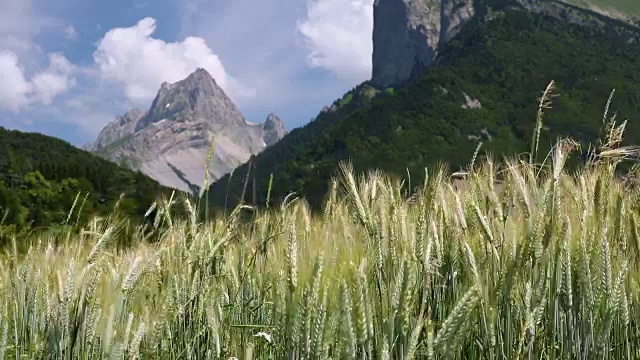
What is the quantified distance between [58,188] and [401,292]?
2024 inches

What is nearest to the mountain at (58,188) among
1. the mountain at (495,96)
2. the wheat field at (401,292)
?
the wheat field at (401,292)

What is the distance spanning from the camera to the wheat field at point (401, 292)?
1608mm

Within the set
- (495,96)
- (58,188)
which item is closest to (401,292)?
(58,188)

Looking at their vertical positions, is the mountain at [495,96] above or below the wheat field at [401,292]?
above

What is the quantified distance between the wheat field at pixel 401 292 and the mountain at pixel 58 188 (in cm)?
490

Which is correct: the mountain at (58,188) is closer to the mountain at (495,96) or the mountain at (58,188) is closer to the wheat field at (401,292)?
the wheat field at (401,292)

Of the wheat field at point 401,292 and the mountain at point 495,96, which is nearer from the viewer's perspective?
the wheat field at point 401,292

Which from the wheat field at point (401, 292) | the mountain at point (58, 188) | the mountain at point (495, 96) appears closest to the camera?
the wheat field at point (401, 292)

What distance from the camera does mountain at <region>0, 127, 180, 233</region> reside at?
18.9m

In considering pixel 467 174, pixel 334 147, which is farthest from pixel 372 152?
pixel 467 174

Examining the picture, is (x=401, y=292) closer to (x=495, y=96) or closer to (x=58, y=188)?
(x=58, y=188)

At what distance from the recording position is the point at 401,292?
1591 mm

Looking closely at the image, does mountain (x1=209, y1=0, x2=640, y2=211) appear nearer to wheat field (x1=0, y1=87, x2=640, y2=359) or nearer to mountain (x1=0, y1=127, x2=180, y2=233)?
mountain (x1=0, y1=127, x2=180, y2=233)

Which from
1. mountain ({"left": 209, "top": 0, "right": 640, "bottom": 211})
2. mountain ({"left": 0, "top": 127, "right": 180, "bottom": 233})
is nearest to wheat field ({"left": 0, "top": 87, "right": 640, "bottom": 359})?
mountain ({"left": 0, "top": 127, "right": 180, "bottom": 233})
